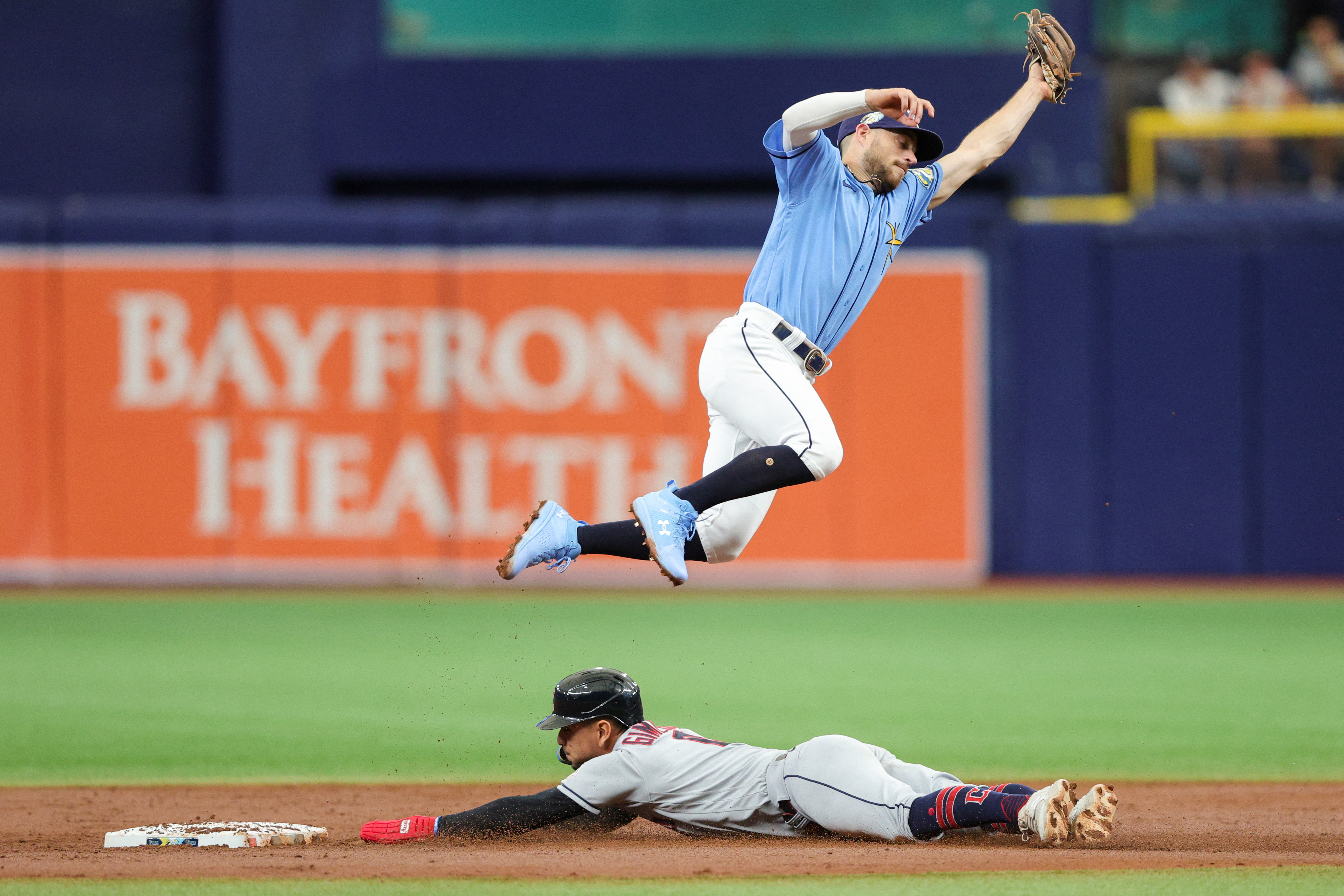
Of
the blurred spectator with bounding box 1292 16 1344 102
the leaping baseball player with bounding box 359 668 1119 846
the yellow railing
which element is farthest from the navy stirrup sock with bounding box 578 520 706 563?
the blurred spectator with bounding box 1292 16 1344 102

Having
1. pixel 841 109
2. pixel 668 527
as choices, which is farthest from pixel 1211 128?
pixel 668 527

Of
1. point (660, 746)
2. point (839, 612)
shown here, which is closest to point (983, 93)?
point (839, 612)

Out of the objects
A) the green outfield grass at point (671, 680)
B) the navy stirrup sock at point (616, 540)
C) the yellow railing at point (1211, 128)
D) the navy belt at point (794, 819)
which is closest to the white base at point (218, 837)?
the navy stirrup sock at point (616, 540)

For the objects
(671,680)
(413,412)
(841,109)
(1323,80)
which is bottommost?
(671,680)

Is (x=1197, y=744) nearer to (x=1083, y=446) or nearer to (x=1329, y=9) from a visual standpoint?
(x=1083, y=446)

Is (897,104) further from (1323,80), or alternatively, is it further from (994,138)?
(1323,80)

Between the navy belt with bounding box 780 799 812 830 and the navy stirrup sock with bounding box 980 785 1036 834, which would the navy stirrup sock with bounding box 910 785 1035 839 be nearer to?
the navy stirrup sock with bounding box 980 785 1036 834

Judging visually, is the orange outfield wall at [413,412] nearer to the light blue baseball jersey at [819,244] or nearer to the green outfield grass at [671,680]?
the green outfield grass at [671,680]
